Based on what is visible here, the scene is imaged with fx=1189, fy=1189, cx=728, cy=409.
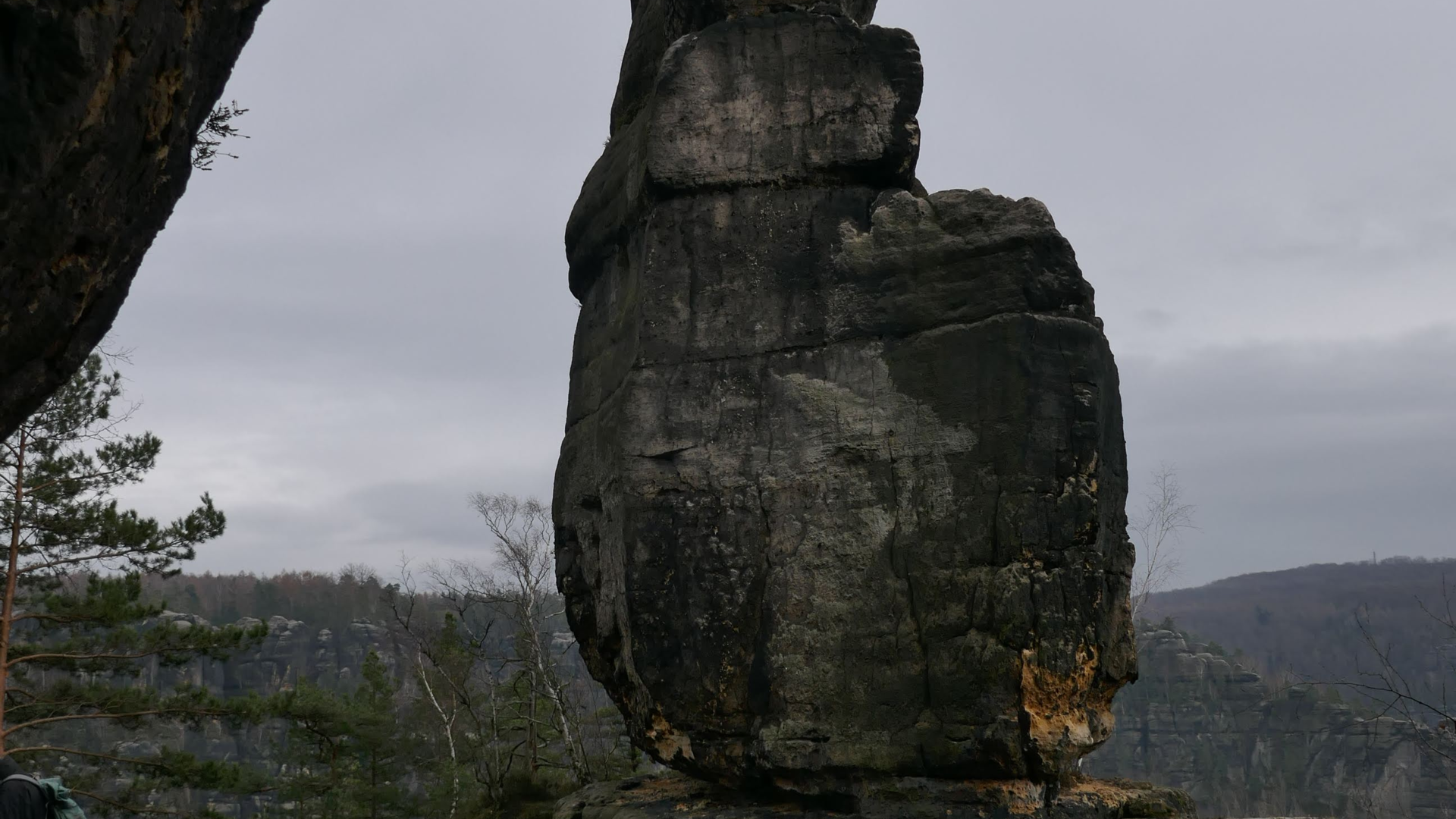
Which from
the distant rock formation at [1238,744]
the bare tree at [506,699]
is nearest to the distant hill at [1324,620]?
the distant rock formation at [1238,744]

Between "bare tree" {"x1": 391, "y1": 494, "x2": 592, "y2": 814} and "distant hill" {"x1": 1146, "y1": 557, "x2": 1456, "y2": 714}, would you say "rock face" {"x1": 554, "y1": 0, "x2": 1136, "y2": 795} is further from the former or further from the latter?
"distant hill" {"x1": 1146, "y1": 557, "x2": 1456, "y2": 714}

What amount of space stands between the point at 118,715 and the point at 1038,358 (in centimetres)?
1345

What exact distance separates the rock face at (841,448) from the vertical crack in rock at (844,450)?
0.05ft

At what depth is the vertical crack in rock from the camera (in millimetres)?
6883

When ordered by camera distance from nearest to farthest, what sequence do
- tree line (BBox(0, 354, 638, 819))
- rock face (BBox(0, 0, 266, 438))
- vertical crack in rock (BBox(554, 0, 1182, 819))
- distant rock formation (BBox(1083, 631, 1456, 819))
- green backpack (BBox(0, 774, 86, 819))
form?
1. rock face (BBox(0, 0, 266, 438))
2. green backpack (BBox(0, 774, 86, 819))
3. vertical crack in rock (BBox(554, 0, 1182, 819))
4. tree line (BBox(0, 354, 638, 819))
5. distant rock formation (BBox(1083, 631, 1456, 819))

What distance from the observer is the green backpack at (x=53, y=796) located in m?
4.63

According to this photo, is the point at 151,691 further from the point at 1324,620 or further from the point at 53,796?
the point at 1324,620

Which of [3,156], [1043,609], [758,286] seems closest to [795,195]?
[758,286]

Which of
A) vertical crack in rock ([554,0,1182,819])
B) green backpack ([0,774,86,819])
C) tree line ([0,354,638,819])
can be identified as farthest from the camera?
tree line ([0,354,638,819])

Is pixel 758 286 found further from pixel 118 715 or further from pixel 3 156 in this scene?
pixel 118 715

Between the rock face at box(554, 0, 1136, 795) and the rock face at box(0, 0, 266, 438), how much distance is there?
473cm

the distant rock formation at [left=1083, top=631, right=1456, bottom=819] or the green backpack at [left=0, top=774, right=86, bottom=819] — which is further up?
the green backpack at [left=0, top=774, right=86, bottom=819]

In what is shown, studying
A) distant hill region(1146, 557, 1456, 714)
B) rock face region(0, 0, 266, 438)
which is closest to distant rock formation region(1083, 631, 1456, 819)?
distant hill region(1146, 557, 1456, 714)

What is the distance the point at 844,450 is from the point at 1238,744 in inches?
2056
